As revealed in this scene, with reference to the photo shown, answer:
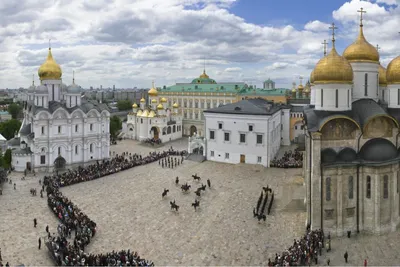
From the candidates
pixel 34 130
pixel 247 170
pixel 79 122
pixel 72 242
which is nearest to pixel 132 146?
pixel 79 122

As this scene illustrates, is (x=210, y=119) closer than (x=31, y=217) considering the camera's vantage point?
No

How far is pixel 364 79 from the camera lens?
23.3 metres

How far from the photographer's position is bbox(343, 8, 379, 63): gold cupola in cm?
2308

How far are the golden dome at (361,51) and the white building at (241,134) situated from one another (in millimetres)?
11687

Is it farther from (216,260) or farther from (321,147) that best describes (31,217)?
(321,147)

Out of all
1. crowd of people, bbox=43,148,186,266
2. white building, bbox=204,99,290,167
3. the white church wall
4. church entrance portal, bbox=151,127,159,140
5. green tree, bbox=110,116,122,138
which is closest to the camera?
crowd of people, bbox=43,148,186,266

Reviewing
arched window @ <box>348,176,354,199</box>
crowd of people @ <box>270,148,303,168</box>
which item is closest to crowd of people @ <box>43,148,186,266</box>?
arched window @ <box>348,176,354,199</box>

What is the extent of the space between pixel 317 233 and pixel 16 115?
8019 cm

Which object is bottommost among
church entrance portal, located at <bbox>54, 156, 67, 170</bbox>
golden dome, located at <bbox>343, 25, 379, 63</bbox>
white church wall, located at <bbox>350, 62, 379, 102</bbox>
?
church entrance portal, located at <bbox>54, 156, 67, 170</bbox>

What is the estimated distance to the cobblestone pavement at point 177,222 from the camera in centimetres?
1708

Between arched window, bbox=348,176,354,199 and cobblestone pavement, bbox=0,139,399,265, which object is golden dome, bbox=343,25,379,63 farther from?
cobblestone pavement, bbox=0,139,399,265

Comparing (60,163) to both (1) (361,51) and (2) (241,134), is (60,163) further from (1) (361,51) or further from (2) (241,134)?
(1) (361,51)

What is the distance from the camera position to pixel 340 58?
20234 mm

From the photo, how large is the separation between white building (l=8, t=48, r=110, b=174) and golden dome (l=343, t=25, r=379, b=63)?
81.7 ft
